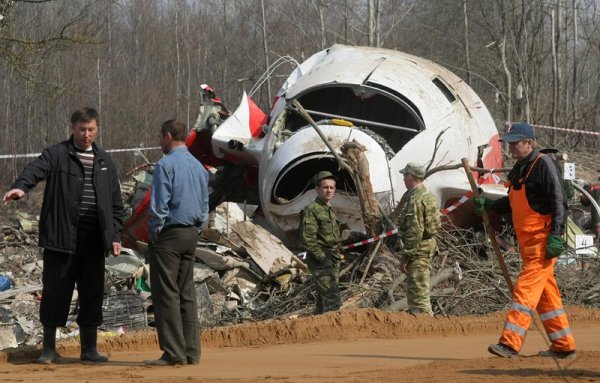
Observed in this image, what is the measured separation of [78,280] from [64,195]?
2.38ft

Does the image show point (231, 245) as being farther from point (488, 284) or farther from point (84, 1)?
point (84, 1)

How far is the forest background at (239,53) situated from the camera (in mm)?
31359

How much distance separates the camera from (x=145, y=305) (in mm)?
13375

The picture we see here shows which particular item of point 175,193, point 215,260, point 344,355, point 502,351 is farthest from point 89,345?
point 215,260

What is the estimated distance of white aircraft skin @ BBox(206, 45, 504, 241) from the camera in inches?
611

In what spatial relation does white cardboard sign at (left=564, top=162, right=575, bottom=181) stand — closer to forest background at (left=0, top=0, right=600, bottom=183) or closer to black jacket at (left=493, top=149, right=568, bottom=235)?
black jacket at (left=493, top=149, right=568, bottom=235)

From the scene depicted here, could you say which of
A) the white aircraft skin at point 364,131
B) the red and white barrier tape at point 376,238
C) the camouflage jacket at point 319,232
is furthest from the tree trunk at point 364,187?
the camouflage jacket at point 319,232

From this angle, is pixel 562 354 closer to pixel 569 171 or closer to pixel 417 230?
pixel 417 230

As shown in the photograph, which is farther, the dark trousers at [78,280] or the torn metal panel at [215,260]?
the torn metal panel at [215,260]

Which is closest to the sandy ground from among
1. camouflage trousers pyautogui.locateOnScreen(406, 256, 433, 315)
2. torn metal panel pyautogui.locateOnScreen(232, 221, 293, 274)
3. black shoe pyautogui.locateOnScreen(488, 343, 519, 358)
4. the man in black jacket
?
black shoe pyautogui.locateOnScreen(488, 343, 519, 358)

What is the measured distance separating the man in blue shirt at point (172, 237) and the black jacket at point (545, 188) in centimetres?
257

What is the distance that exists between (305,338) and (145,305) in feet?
10.4

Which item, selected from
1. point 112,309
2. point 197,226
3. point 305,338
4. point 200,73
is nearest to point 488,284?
point 305,338

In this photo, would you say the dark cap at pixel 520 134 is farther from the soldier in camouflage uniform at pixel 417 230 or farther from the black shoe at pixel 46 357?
the black shoe at pixel 46 357
